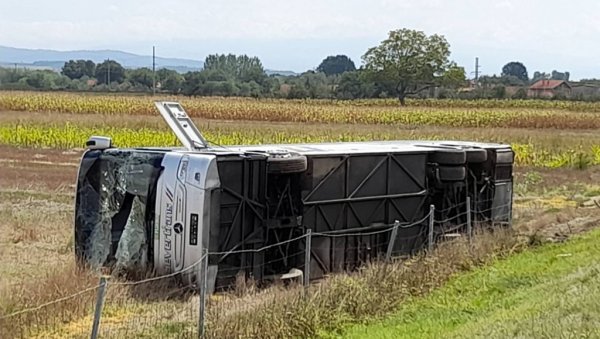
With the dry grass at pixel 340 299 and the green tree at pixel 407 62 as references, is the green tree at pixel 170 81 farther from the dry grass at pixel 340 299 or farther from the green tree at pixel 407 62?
the dry grass at pixel 340 299

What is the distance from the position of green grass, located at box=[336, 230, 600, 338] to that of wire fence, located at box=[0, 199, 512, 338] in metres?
1.35

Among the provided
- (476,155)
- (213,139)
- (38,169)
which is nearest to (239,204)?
(476,155)

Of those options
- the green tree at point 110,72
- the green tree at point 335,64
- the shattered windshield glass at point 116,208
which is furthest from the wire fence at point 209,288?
the green tree at point 335,64

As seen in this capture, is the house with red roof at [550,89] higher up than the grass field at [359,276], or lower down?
higher up

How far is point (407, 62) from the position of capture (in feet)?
313

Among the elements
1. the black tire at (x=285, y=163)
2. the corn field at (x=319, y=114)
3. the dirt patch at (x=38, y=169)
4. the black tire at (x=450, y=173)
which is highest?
the black tire at (x=285, y=163)

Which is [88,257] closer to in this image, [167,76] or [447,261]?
[447,261]

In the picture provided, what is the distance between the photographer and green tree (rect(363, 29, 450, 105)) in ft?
310

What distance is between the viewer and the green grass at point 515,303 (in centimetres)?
781

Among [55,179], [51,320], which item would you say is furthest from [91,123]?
[51,320]

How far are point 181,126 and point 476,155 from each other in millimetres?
5743

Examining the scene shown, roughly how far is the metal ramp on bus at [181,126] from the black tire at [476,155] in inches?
206

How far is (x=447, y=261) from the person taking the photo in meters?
13.1

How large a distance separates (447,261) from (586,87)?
11768cm
